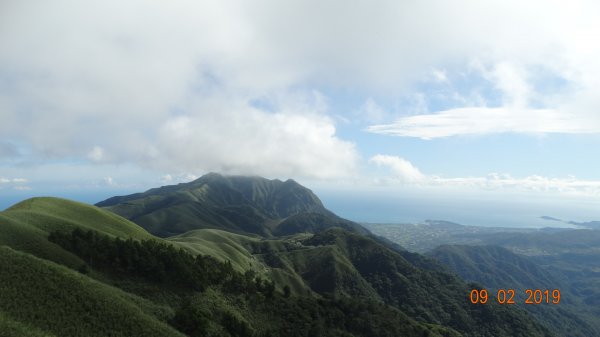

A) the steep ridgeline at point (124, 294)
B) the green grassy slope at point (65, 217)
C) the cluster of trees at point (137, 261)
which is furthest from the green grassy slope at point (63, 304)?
the green grassy slope at point (65, 217)

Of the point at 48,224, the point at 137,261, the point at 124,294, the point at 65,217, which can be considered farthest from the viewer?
the point at 65,217

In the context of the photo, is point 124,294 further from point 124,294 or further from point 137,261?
point 137,261

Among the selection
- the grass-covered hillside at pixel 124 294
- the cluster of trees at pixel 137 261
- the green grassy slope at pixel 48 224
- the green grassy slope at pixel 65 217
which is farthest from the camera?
the green grassy slope at pixel 65 217

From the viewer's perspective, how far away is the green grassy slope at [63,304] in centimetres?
4612

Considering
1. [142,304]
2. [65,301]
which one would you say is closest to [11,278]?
[65,301]

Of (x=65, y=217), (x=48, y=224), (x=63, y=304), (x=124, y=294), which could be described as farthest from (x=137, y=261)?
(x=65, y=217)

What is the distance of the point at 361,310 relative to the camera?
128 meters

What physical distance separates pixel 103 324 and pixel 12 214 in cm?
5639

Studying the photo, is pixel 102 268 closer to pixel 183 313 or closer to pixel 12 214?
pixel 183 313

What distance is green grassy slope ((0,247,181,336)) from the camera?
1816 inches

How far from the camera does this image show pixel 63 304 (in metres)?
49.7

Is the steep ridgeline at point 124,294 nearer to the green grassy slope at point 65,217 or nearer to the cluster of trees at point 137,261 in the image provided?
the cluster of trees at point 137,261

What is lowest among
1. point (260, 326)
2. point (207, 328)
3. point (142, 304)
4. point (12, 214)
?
point (260, 326)

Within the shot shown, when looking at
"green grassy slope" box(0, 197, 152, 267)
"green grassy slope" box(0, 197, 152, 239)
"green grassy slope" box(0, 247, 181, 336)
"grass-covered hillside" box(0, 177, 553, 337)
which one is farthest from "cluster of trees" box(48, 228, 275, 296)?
"green grassy slope" box(0, 247, 181, 336)
